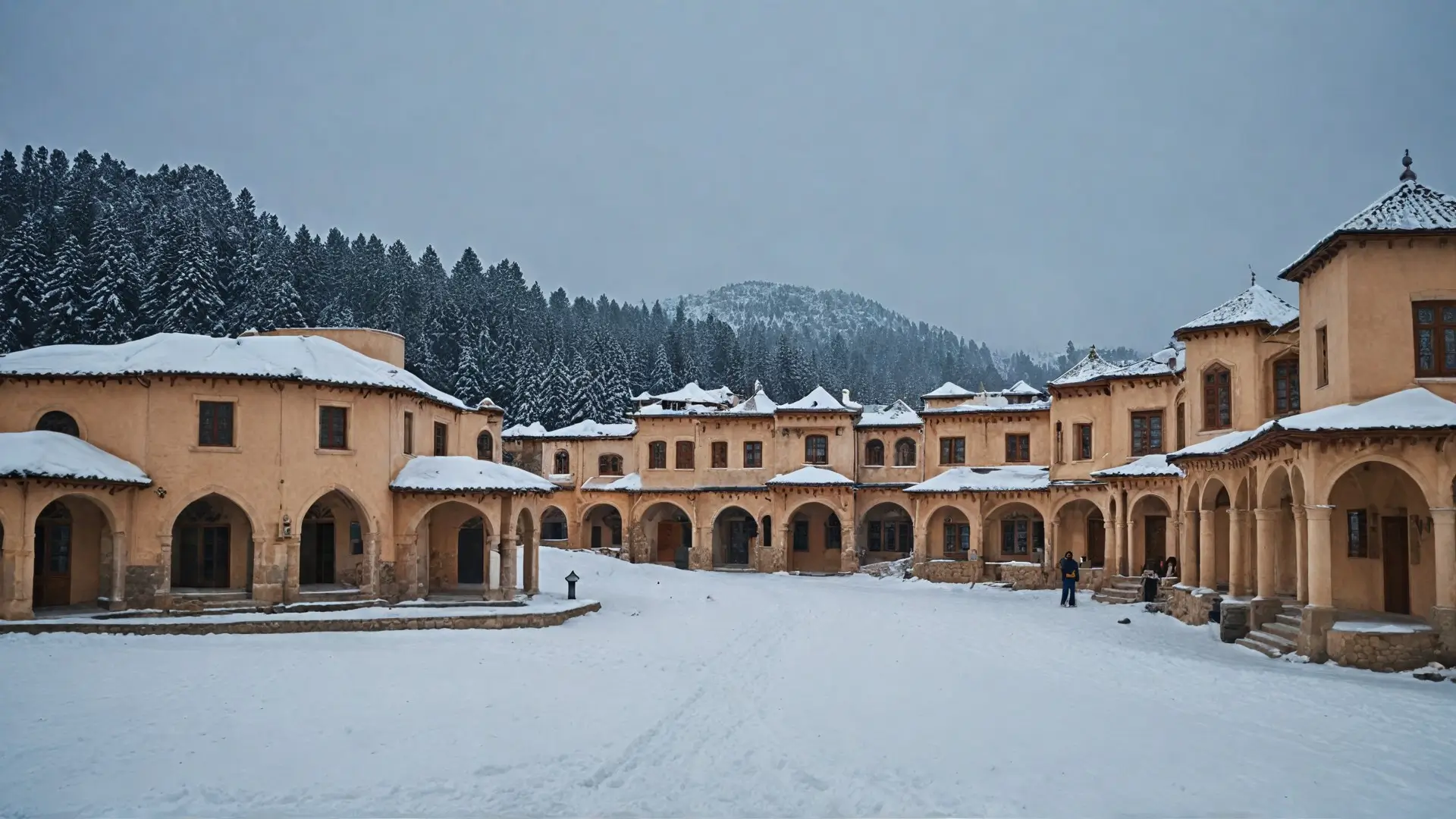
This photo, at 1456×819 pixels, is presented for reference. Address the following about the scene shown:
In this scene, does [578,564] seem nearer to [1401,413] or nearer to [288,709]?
[288,709]

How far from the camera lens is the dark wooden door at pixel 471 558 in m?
30.3

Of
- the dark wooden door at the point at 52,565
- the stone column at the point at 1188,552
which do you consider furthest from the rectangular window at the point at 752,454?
the dark wooden door at the point at 52,565

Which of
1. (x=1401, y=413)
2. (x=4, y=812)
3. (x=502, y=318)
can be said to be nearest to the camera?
(x=4, y=812)

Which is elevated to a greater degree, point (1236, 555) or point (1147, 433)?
point (1147, 433)

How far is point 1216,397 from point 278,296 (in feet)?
180

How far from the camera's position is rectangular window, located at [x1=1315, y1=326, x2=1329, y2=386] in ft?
66.8

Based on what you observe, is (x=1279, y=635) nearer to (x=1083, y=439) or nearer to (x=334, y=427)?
(x=1083, y=439)

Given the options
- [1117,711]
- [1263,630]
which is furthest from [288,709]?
[1263,630]

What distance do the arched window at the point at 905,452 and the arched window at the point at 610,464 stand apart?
15.3 m

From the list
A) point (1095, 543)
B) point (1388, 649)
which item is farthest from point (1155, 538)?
point (1388, 649)

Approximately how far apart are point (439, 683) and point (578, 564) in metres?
20.3

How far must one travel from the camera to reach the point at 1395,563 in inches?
814

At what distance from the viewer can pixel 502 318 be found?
85.6m

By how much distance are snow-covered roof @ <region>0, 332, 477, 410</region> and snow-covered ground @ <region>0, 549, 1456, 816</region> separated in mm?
6711
